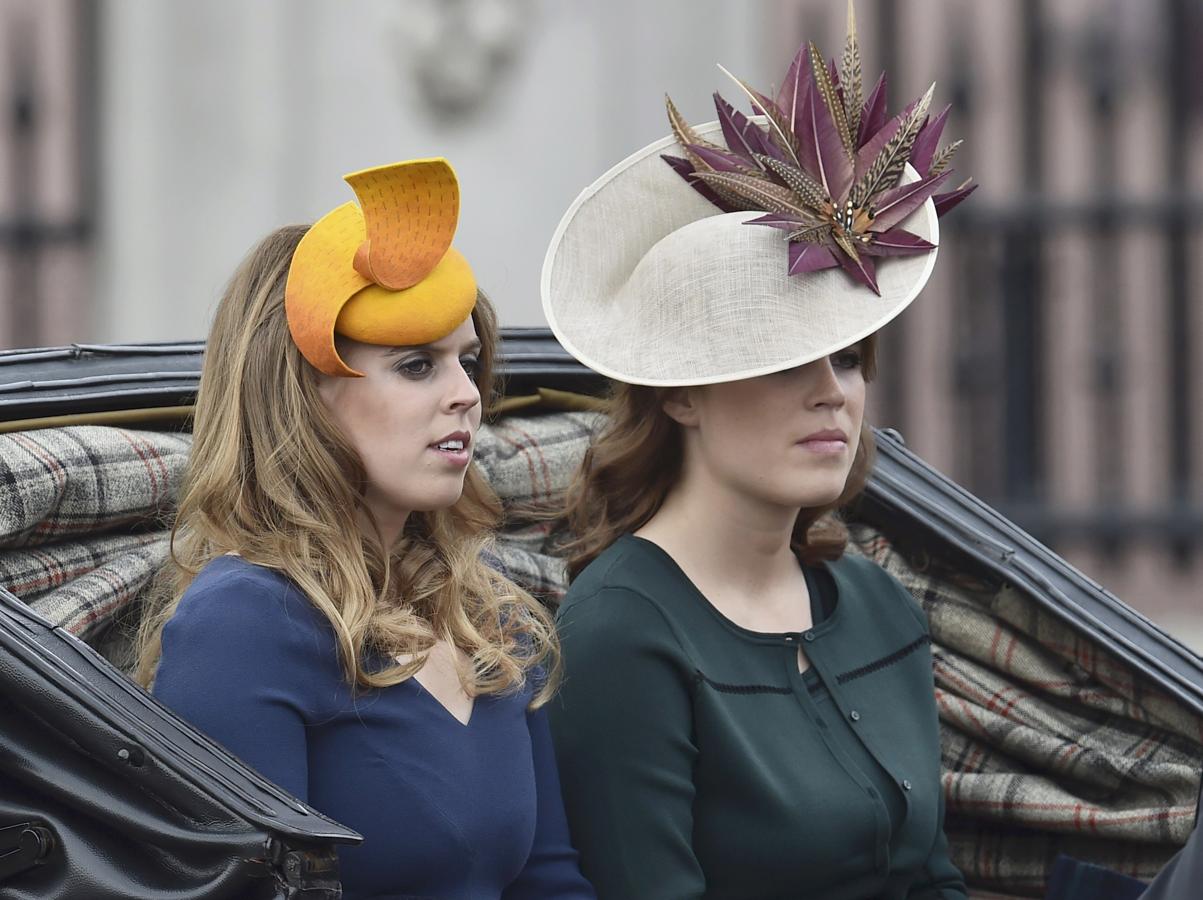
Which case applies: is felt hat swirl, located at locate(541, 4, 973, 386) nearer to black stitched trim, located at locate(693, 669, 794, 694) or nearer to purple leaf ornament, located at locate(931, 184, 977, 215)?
purple leaf ornament, located at locate(931, 184, 977, 215)

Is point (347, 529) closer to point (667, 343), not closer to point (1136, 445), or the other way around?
point (667, 343)

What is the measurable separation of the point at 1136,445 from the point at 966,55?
1102 mm

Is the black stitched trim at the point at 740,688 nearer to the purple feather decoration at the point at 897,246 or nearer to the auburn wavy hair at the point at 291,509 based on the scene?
the auburn wavy hair at the point at 291,509

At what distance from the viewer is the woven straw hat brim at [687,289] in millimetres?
2090

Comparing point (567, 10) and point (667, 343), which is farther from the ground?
point (567, 10)

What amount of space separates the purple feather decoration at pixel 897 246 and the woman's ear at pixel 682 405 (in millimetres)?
246

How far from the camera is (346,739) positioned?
70.9 inches

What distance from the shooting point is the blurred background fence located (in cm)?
492

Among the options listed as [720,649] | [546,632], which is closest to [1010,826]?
[720,649]

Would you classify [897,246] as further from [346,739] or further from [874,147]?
[346,739]

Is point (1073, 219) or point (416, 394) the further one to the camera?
point (1073, 219)

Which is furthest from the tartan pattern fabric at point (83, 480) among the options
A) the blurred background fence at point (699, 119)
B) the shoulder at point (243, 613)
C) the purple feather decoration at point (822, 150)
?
the blurred background fence at point (699, 119)

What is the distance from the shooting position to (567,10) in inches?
194

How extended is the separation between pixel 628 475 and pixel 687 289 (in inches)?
9.4
